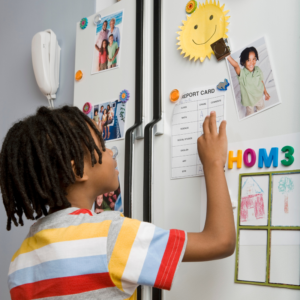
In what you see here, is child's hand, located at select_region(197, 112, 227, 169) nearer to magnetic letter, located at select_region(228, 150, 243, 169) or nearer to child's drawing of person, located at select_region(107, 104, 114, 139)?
magnetic letter, located at select_region(228, 150, 243, 169)

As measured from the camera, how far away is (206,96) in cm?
85

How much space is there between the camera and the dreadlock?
0.68m

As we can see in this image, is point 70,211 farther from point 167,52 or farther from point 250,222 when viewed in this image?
point 167,52

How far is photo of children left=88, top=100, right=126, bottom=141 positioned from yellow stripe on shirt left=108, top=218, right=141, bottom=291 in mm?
422

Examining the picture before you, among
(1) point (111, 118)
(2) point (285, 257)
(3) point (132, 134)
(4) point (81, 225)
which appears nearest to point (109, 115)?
(1) point (111, 118)

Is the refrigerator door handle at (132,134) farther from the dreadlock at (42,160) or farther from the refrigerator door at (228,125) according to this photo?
the dreadlock at (42,160)

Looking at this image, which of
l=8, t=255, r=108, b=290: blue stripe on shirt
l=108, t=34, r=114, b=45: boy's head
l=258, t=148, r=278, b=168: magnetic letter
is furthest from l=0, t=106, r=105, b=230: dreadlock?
l=108, t=34, r=114, b=45: boy's head

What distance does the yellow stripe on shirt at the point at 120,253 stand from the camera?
2.02 ft

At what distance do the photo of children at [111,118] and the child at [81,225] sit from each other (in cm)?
24

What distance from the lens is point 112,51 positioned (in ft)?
3.57

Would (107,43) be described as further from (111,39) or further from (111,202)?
(111,202)

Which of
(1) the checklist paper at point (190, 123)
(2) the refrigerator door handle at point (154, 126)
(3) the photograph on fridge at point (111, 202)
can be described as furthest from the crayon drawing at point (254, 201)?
(3) the photograph on fridge at point (111, 202)

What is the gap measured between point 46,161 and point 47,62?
0.77 m

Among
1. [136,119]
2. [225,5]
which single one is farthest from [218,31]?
[136,119]
